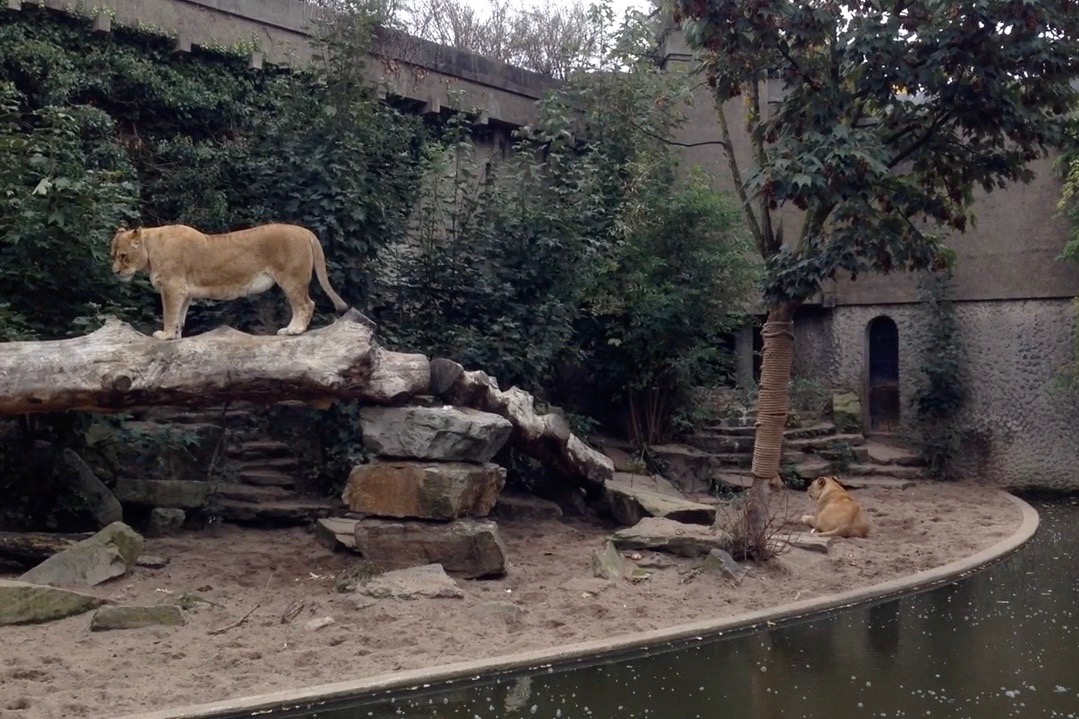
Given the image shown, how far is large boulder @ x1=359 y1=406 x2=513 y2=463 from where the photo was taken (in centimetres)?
846

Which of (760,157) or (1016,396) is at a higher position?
(760,157)

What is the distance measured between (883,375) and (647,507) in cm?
863

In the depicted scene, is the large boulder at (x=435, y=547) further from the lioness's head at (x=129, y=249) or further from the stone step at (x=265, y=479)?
the lioness's head at (x=129, y=249)

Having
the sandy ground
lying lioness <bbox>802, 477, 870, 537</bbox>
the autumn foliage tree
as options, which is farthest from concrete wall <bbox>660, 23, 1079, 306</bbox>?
the sandy ground

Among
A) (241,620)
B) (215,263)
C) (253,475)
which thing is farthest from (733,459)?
(241,620)

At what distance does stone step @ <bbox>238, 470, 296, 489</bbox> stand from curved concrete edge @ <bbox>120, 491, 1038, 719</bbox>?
4.43 meters

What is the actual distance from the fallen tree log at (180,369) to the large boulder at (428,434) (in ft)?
0.92

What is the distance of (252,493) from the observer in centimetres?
1009

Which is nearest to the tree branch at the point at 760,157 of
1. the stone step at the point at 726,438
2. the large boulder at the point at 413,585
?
the stone step at the point at 726,438

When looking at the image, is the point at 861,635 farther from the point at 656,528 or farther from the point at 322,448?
the point at 322,448

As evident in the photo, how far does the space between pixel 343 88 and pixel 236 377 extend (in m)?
4.59

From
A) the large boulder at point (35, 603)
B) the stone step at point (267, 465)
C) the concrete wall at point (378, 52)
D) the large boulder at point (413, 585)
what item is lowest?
the large boulder at point (413, 585)

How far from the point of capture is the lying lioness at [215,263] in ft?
27.6

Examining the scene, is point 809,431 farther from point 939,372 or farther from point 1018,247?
point 1018,247
